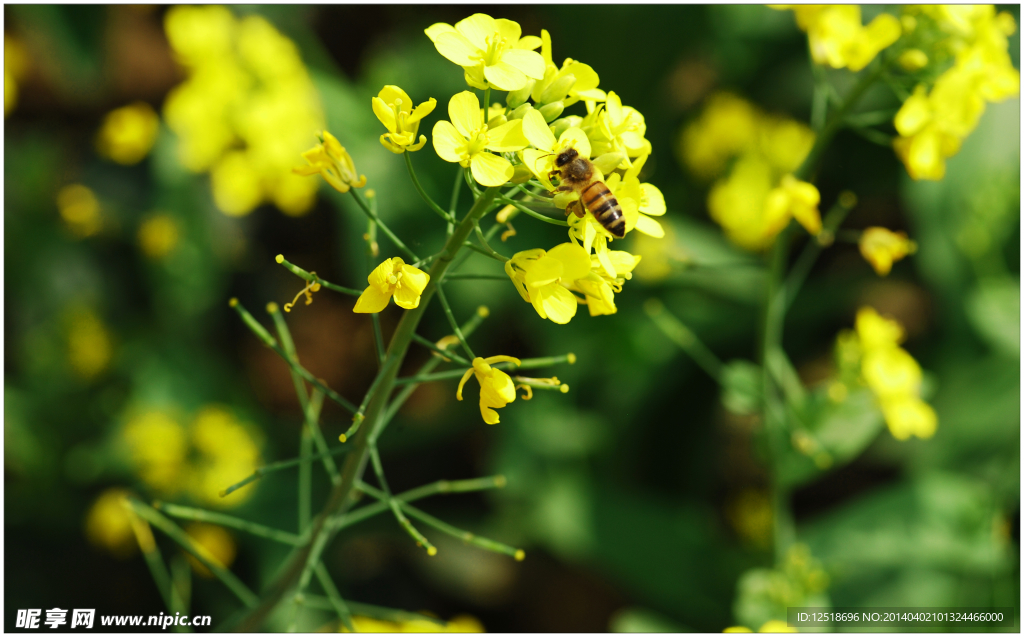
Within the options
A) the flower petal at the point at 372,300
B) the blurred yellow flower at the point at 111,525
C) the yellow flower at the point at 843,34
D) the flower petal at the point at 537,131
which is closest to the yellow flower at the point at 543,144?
the flower petal at the point at 537,131

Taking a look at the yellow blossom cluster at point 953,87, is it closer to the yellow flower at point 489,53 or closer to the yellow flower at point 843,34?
the yellow flower at point 843,34

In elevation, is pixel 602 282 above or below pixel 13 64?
below

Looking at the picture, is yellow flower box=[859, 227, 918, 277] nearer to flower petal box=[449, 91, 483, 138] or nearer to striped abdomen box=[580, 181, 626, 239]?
striped abdomen box=[580, 181, 626, 239]

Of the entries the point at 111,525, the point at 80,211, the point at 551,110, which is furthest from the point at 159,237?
the point at 551,110

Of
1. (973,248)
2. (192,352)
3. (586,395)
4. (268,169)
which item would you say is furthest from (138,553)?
(973,248)

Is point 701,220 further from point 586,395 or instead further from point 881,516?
point 881,516

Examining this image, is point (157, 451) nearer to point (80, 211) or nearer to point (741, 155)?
point (80, 211)
